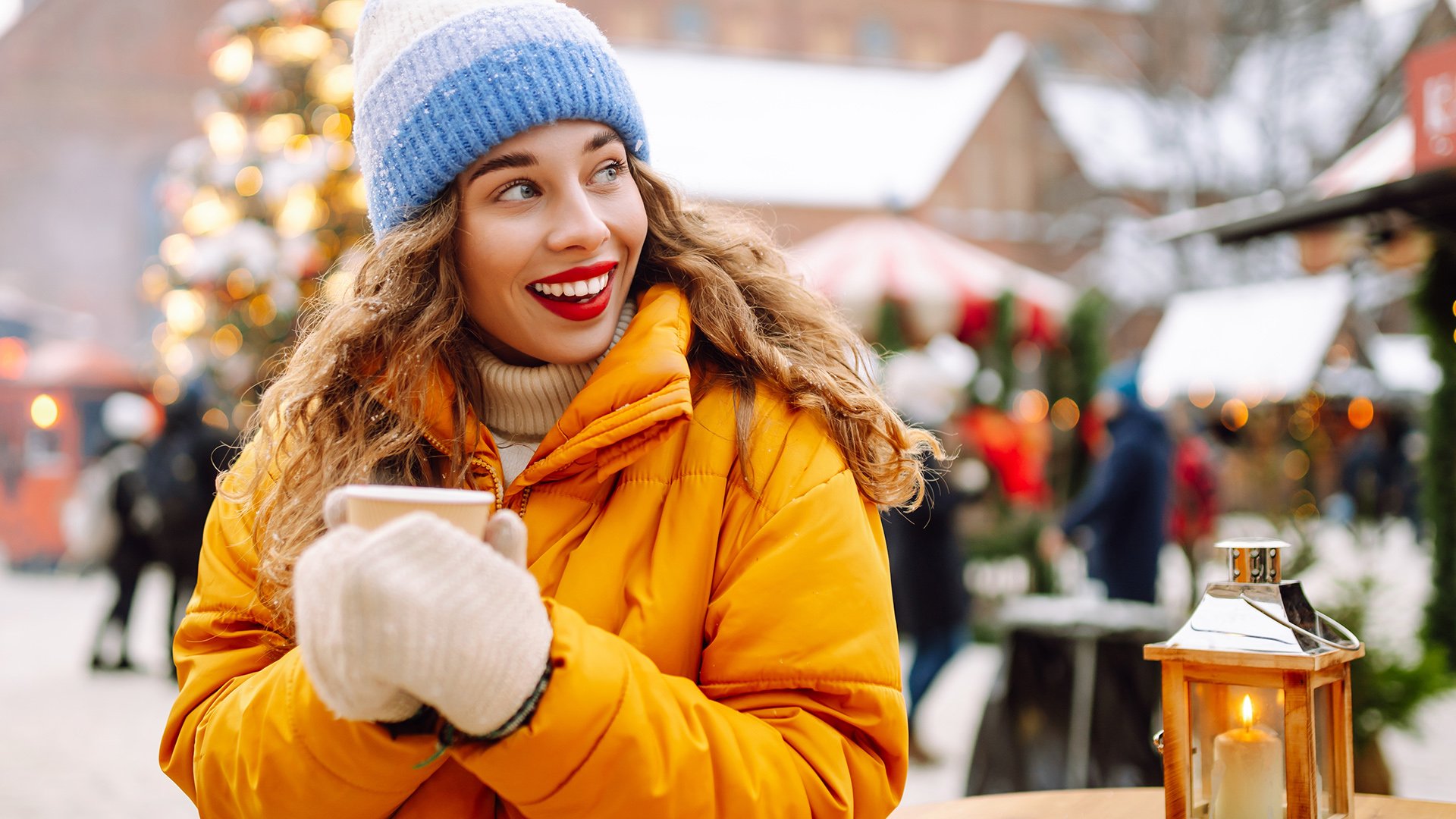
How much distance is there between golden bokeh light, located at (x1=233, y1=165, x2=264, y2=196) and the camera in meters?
8.56

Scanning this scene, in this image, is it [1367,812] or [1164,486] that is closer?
[1367,812]

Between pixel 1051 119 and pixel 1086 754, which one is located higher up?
pixel 1051 119

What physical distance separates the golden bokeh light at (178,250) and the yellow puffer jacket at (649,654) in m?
7.54

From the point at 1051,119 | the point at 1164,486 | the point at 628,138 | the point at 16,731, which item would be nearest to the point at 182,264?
the point at 16,731

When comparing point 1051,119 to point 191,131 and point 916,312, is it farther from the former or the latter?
point 916,312

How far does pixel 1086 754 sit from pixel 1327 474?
18.2 m

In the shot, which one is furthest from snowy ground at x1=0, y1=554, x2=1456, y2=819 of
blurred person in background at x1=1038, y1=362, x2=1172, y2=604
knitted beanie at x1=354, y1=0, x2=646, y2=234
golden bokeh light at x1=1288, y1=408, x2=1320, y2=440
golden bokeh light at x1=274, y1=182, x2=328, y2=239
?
golden bokeh light at x1=1288, y1=408, x2=1320, y2=440

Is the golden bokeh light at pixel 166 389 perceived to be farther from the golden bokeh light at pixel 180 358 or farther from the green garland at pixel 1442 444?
the green garland at pixel 1442 444

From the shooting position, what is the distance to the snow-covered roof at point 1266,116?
76.8ft

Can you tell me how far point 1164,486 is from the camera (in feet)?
21.8

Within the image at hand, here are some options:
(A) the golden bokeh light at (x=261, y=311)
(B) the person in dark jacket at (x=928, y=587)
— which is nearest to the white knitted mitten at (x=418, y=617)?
(B) the person in dark jacket at (x=928, y=587)

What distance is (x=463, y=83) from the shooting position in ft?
5.73

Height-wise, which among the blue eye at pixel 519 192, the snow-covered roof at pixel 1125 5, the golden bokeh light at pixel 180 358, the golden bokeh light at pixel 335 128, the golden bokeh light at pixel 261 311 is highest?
the snow-covered roof at pixel 1125 5

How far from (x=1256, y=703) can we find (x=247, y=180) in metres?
8.27
